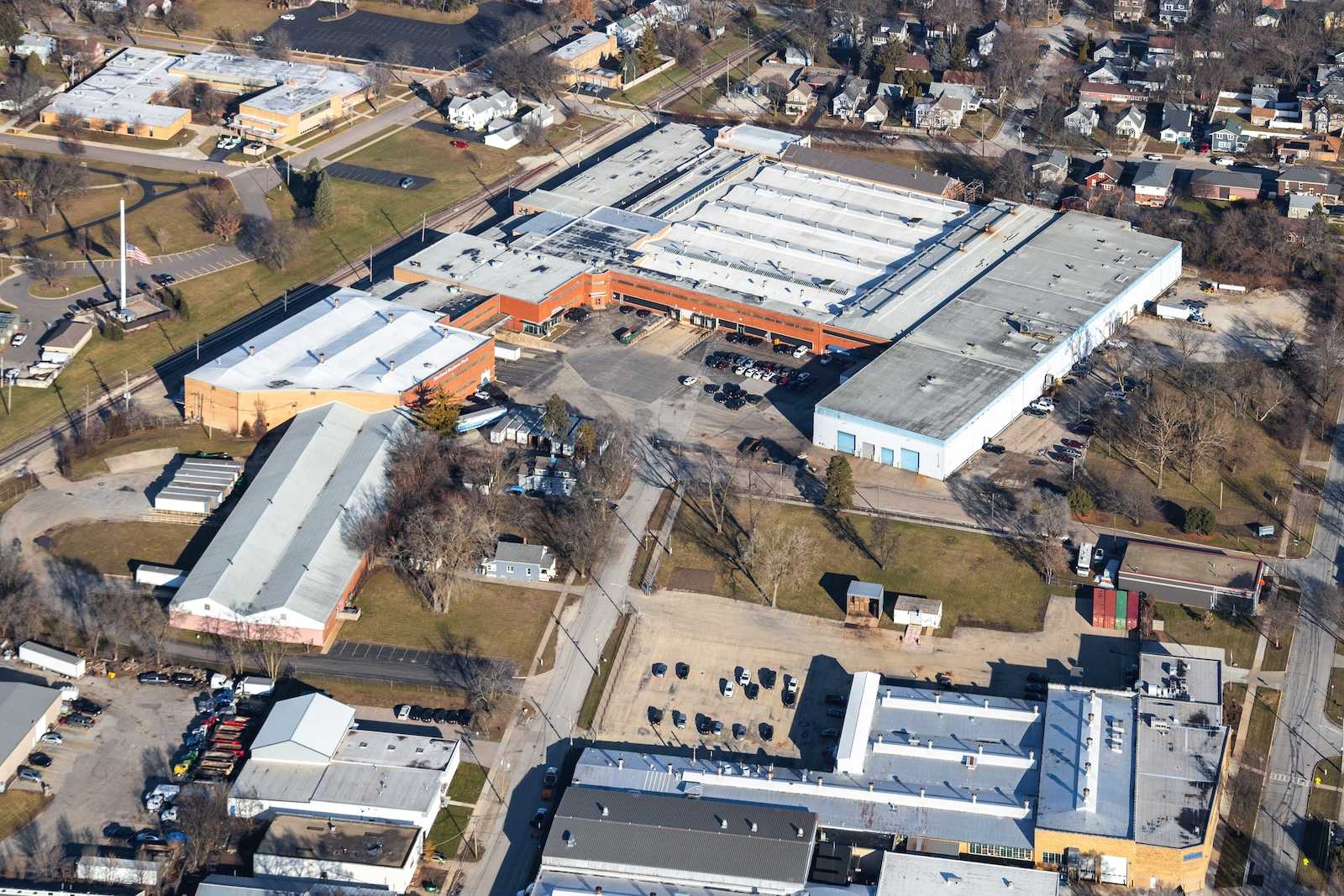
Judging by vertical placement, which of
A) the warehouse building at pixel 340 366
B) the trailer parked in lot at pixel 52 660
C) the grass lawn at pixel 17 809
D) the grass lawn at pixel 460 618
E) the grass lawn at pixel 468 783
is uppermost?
the warehouse building at pixel 340 366

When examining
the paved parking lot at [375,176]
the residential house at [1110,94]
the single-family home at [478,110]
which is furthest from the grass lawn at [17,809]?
the residential house at [1110,94]

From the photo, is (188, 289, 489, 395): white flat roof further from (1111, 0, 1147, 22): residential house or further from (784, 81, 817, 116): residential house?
(1111, 0, 1147, 22): residential house

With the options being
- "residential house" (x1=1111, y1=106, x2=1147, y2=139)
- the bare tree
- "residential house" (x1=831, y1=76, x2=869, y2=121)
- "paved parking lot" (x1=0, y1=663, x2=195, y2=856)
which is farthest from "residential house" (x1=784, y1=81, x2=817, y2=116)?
"paved parking lot" (x1=0, y1=663, x2=195, y2=856)

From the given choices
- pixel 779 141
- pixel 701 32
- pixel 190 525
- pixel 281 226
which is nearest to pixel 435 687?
pixel 190 525

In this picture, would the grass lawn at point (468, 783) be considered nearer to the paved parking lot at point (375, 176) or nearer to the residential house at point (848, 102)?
the paved parking lot at point (375, 176)

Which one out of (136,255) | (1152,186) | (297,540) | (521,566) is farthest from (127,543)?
(1152,186)

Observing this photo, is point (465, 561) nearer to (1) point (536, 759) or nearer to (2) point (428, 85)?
(1) point (536, 759)

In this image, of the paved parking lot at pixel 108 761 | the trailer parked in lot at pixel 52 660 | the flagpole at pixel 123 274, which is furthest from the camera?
the flagpole at pixel 123 274
